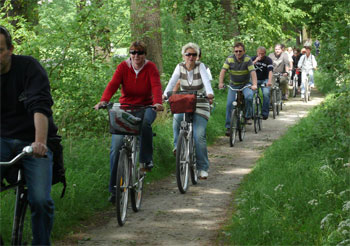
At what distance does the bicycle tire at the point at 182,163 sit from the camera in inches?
335

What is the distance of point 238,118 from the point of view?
1342 cm

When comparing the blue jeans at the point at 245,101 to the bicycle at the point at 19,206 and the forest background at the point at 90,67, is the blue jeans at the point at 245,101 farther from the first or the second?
the bicycle at the point at 19,206

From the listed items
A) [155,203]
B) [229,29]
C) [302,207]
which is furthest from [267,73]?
[302,207]

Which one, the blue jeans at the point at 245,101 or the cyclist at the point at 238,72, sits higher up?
the cyclist at the point at 238,72

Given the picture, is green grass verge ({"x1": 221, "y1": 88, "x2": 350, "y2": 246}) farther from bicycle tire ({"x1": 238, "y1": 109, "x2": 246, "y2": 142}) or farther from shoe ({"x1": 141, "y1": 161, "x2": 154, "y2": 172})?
bicycle tire ({"x1": 238, "y1": 109, "x2": 246, "y2": 142})

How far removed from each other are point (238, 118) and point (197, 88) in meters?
4.03

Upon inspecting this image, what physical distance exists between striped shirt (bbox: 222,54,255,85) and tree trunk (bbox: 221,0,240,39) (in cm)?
854

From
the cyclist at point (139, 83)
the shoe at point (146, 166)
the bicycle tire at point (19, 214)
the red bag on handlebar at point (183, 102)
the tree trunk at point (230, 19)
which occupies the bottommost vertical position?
the shoe at point (146, 166)

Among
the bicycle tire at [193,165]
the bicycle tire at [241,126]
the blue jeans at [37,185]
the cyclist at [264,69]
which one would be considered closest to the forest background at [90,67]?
the bicycle tire at [193,165]

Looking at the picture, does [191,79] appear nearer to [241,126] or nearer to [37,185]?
[241,126]

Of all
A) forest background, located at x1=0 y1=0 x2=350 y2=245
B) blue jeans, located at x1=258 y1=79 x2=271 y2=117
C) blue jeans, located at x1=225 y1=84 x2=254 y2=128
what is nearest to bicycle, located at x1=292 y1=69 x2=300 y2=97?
blue jeans, located at x1=258 y1=79 x2=271 y2=117

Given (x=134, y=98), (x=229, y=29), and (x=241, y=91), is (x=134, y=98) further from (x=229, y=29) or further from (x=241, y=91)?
(x=229, y=29)

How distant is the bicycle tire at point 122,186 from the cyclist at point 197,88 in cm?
212

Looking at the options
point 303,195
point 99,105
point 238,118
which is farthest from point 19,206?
point 238,118
